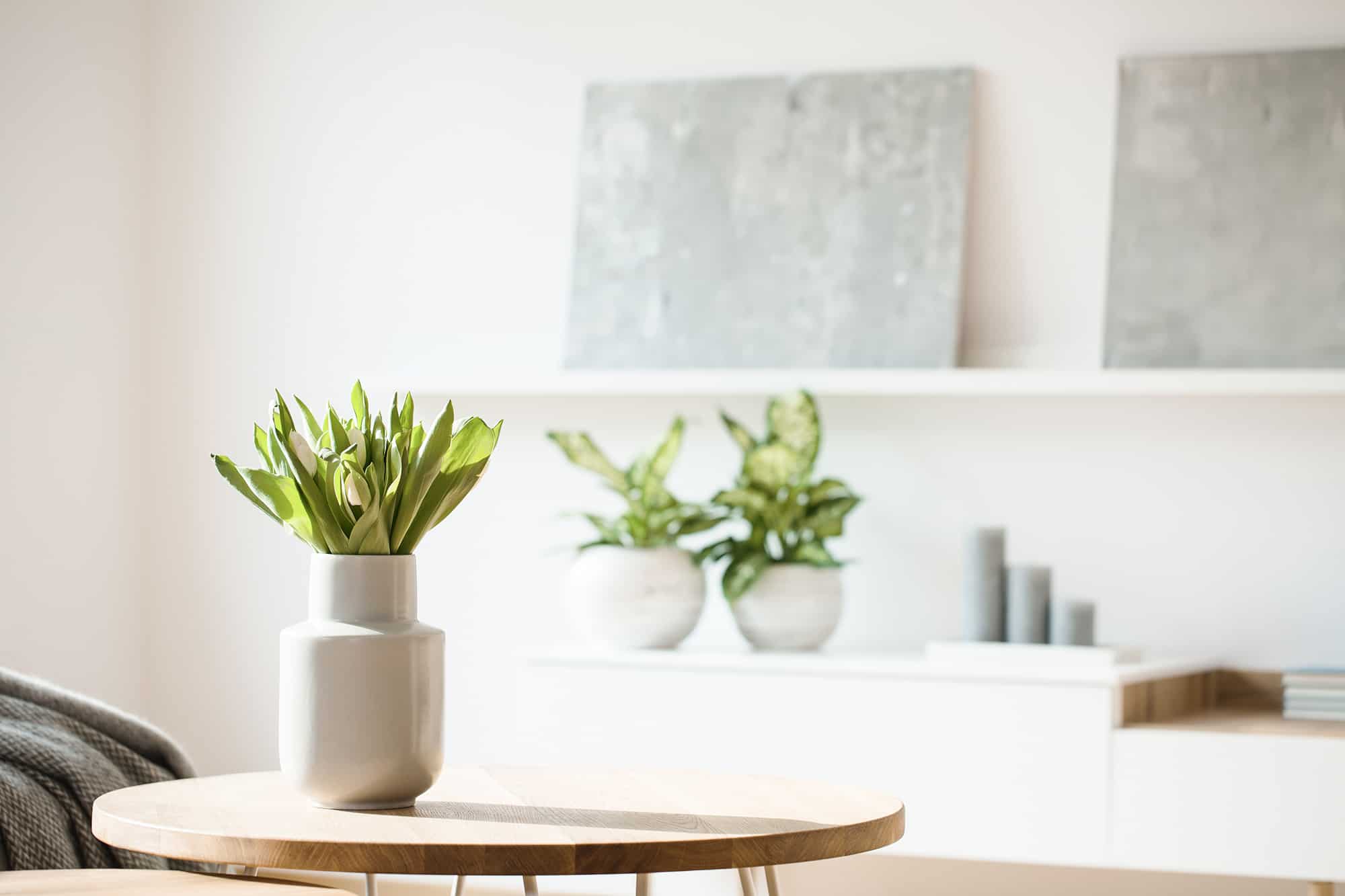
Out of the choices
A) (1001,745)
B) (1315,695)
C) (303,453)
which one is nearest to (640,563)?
(1001,745)

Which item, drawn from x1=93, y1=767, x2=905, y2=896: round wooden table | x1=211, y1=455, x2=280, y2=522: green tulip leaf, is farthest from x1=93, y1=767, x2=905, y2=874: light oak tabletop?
x1=211, y1=455, x2=280, y2=522: green tulip leaf

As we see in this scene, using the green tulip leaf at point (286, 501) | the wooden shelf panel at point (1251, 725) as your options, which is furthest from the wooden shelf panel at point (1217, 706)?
the green tulip leaf at point (286, 501)

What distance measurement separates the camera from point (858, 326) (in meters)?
3.17

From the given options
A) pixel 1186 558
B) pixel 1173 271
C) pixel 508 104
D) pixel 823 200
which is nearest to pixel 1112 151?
pixel 1173 271

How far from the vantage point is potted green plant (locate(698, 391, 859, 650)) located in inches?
118

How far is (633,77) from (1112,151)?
102 cm

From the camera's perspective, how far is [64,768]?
189 cm

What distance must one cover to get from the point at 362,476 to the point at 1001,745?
1.48 metres

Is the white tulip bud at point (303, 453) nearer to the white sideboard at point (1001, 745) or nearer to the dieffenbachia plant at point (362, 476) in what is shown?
the dieffenbachia plant at point (362, 476)

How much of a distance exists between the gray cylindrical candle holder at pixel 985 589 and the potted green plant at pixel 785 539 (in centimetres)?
26

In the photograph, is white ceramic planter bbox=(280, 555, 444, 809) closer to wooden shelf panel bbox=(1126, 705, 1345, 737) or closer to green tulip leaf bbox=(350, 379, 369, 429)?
green tulip leaf bbox=(350, 379, 369, 429)

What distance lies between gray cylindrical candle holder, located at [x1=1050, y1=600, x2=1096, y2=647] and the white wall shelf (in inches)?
17.0

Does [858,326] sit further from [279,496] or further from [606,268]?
[279,496]

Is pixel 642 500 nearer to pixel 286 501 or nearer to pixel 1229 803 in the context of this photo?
pixel 1229 803
